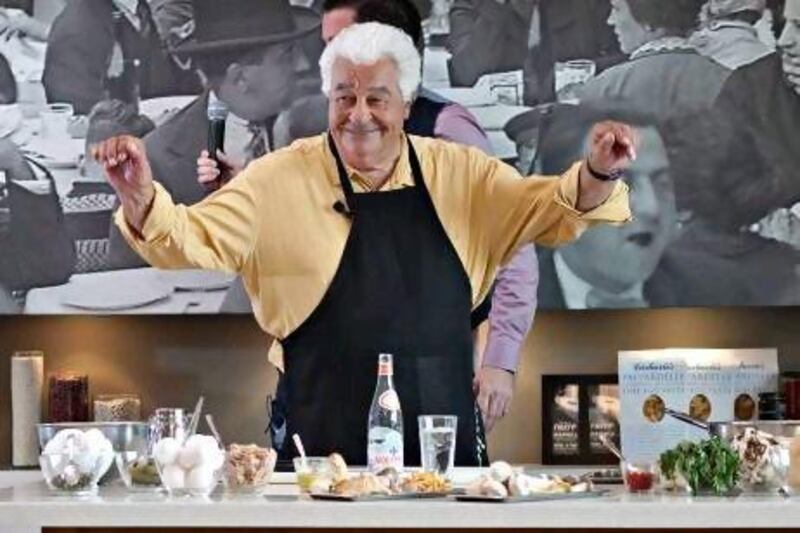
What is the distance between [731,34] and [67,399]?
1948mm

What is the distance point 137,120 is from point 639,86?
1.29 m

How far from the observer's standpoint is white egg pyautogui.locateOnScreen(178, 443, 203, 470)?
237 cm

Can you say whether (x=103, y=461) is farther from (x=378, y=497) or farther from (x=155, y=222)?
(x=155, y=222)

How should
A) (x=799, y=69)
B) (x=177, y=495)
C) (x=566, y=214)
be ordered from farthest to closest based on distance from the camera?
1. (x=799, y=69)
2. (x=566, y=214)
3. (x=177, y=495)

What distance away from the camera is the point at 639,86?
4348 millimetres

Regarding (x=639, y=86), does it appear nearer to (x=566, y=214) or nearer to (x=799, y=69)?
(x=799, y=69)

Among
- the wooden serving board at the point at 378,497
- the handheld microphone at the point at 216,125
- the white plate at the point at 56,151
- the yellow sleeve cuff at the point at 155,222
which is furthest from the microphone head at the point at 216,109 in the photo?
the wooden serving board at the point at 378,497

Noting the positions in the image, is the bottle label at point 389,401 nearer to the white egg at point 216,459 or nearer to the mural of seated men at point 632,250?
the white egg at point 216,459

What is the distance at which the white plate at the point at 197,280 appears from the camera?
436 centimetres

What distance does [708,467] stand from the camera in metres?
2.33

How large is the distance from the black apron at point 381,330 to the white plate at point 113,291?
935mm

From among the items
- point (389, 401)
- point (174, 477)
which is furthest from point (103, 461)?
point (389, 401)

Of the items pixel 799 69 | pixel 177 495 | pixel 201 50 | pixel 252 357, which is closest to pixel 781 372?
Result: pixel 799 69

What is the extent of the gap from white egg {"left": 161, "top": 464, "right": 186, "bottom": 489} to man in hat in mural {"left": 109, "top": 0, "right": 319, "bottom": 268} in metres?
2.06
